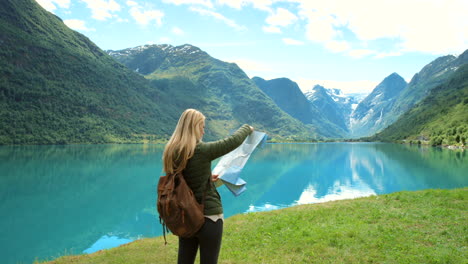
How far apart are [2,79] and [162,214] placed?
21241cm

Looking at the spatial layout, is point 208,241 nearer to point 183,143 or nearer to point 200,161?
point 200,161

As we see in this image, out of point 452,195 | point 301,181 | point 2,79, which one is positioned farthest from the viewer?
point 2,79

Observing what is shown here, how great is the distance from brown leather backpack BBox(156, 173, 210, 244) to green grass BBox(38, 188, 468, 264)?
5138 millimetres

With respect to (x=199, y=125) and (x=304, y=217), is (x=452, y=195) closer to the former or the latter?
(x=304, y=217)

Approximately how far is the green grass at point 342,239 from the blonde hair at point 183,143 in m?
5.54

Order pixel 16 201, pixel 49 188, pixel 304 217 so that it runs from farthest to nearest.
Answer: pixel 49 188 → pixel 16 201 → pixel 304 217

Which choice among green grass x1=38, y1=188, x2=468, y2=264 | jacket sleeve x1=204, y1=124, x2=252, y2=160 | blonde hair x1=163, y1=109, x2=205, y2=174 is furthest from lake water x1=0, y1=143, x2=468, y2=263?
jacket sleeve x1=204, y1=124, x2=252, y2=160

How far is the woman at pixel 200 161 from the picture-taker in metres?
4.16

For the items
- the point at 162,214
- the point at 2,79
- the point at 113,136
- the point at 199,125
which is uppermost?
the point at 2,79

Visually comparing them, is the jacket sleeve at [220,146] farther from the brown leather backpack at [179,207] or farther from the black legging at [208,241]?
the black legging at [208,241]

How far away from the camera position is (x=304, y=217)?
1389 cm

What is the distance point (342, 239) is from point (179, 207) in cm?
738

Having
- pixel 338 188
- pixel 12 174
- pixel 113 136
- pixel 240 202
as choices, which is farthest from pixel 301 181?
pixel 113 136

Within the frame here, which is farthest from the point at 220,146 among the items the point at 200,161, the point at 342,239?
the point at 342,239
